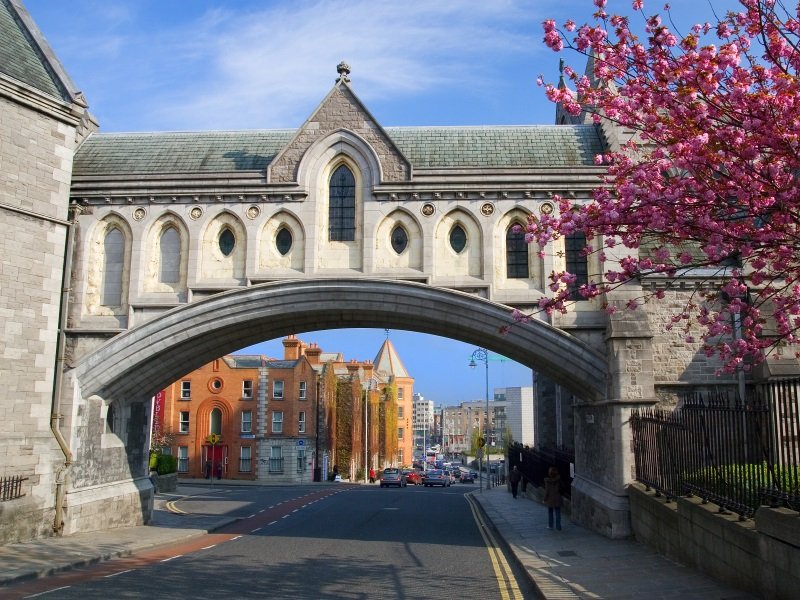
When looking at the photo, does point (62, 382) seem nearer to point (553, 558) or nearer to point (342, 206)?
point (342, 206)

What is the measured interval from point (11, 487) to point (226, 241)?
6.63m

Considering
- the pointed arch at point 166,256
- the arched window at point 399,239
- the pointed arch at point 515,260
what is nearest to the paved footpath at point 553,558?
the pointed arch at point 515,260

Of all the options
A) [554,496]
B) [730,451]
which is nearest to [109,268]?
[554,496]

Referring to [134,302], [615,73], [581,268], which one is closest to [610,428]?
[581,268]

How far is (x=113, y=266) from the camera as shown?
59.6 ft

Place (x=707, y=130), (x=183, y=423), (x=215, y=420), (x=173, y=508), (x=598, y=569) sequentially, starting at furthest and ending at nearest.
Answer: (x=215, y=420)
(x=183, y=423)
(x=173, y=508)
(x=598, y=569)
(x=707, y=130)

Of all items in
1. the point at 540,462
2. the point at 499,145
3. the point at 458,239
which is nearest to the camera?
the point at 458,239

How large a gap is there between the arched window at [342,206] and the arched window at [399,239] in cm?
90

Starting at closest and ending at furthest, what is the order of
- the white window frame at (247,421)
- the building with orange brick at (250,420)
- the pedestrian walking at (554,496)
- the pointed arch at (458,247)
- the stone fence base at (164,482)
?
the pointed arch at (458,247), the pedestrian walking at (554,496), the stone fence base at (164,482), the building with orange brick at (250,420), the white window frame at (247,421)

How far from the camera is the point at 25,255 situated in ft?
52.9

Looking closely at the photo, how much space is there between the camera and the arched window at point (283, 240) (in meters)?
17.9

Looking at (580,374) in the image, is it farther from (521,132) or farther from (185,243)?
(185,243)

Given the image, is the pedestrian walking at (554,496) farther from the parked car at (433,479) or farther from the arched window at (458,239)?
the parked car at (433,479)

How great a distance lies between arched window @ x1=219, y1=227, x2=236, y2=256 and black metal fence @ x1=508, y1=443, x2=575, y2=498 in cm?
1038
